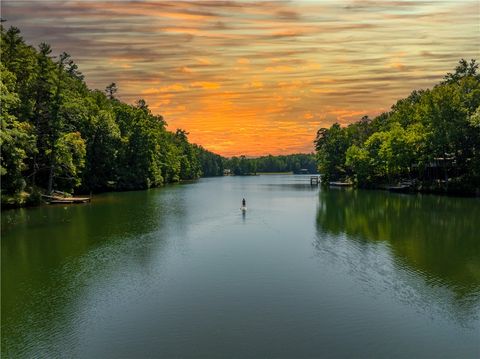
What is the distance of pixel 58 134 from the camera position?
69.2m

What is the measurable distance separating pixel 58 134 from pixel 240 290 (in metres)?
55.5

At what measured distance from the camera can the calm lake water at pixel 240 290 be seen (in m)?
16.5

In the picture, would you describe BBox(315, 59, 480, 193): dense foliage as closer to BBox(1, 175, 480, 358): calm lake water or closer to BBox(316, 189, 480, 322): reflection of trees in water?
BBox(316, 189, 480, 322): reflection of trees in water

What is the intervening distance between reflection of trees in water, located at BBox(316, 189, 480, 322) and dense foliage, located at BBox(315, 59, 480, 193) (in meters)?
17.5

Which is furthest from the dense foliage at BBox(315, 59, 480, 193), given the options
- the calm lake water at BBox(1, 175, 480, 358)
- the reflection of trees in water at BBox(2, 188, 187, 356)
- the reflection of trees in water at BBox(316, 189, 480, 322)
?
the reflection of trees in water at BBox(2, 188, 187, 356)

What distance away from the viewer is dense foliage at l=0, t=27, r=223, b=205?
54.8 m

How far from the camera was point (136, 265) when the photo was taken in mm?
28672

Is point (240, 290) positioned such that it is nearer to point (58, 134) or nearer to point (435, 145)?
point (58, 134)

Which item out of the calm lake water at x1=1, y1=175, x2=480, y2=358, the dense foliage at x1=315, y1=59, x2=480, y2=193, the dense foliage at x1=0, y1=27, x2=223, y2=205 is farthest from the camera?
the dense foliage at x1=315, y1=59, x2=480, y2=193

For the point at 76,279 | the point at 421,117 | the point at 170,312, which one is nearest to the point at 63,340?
the point at 170,312

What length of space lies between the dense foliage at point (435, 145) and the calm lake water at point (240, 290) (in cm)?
4235

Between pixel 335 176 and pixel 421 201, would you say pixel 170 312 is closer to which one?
pixel 421 201

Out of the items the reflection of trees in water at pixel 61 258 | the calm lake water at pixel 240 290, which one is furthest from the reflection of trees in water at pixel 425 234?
the reflection of trees in water at pixel 61 258

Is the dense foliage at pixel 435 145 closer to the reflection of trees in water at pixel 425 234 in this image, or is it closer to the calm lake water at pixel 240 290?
the reflection of trees in water at pixel 425 234
